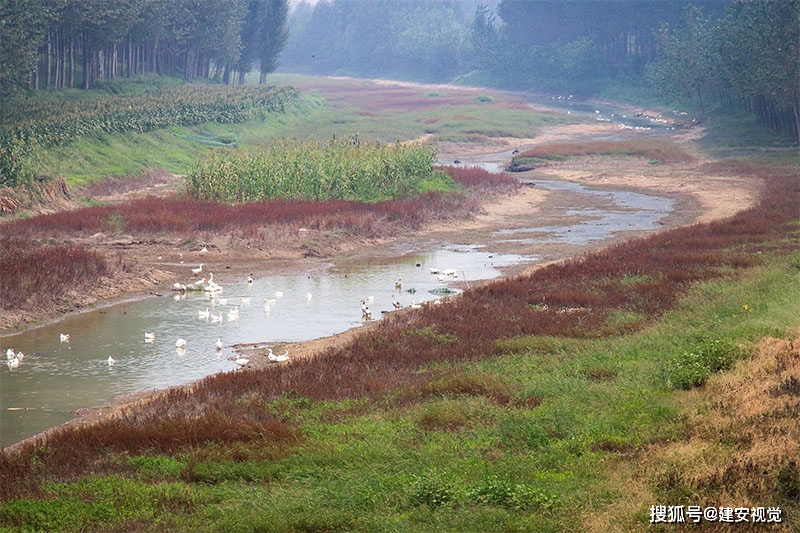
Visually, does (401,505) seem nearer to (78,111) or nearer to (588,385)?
(588,385)

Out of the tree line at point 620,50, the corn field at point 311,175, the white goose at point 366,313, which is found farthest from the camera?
the tree line at point 620,50

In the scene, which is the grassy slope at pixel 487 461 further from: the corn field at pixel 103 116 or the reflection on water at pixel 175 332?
the corn field at pixel 103 116

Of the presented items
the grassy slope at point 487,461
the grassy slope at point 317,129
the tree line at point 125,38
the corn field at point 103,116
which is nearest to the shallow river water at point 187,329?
the grassy slope at point 487,461

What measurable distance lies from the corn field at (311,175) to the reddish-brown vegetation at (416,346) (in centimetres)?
1341

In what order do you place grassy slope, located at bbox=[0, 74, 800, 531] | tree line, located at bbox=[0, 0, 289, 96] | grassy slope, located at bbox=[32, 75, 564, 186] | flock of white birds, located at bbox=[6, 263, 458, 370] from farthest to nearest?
Answer: tree line, located at bbox=[0, 0, 289, 96] < grassy slope, located at bbox=[32, 75, 564, 186] < flock of white birds, located at bbox=[6, 263, 458, 370] < grassy slope, located at bbox=[0, 74, 800, 531]

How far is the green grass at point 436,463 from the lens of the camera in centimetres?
863

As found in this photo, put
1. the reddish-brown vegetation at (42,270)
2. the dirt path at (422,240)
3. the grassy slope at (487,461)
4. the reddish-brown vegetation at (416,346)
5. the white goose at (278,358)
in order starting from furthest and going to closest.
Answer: the dirt path at (422,240)
the reddish-brown vegetation at (42,270)
the white goose at (278,358)
the reddish-brown vegetation at (416,346)
the grassy slope at (487,461)

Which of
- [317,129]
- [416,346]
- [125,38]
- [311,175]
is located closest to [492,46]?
[125,38]

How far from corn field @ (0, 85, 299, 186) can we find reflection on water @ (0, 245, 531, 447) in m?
13.0

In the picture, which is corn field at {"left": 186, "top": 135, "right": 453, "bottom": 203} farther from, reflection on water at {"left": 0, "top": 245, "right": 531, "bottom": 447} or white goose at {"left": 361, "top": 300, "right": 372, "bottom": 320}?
white goose at {"left": 361, "top": 300, "right": 372, "bottom": 320}

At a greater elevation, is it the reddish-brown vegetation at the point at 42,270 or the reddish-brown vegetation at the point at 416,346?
the reddish-brown vegetation at the point at 416,346

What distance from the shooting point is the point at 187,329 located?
20719 mm

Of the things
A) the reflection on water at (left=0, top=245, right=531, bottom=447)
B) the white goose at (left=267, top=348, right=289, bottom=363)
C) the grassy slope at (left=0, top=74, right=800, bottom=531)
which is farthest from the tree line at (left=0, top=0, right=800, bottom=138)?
the grassy slope at (left=0, top=74, right=800, bottom=531)

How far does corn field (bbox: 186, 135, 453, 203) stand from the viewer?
3581cm
